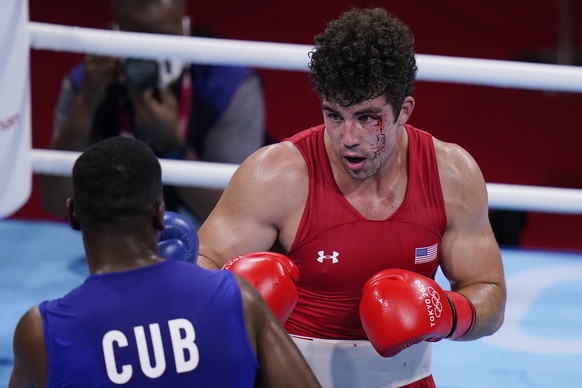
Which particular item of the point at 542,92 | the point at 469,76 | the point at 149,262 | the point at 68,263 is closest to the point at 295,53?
the point at 469,76

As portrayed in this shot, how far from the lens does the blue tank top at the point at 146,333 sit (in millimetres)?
1682

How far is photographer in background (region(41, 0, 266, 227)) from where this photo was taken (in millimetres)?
3752

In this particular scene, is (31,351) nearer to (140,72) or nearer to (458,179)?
(458,179)

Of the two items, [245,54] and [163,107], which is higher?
[245,54]

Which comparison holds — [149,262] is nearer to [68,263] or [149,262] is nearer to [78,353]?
[78,353]

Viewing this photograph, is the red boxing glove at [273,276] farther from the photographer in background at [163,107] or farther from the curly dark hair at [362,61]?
the photographer in background at [163,107]

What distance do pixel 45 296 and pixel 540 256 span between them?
1661 mm

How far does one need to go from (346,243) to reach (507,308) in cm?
121

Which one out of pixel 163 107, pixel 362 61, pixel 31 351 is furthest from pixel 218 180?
pixel 31 351

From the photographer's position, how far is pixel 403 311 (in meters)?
2.19

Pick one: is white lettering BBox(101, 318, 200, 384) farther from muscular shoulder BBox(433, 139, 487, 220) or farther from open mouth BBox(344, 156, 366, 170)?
muscular shoulder BBox(433, 139, 487, 220)

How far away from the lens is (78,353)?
1687mm

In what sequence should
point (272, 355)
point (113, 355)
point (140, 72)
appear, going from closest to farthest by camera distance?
point (113, 355)
point (272, 355)
point (140, 72)

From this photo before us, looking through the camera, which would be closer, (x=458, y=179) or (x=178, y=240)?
(x=178, y=240)
